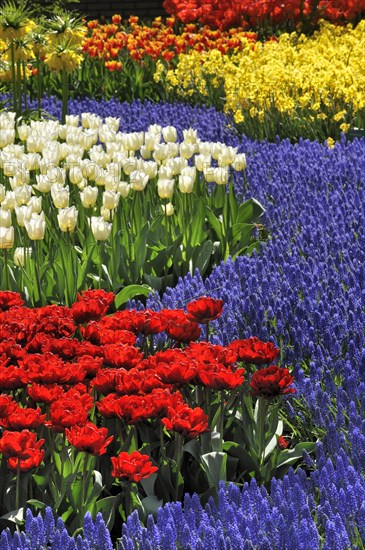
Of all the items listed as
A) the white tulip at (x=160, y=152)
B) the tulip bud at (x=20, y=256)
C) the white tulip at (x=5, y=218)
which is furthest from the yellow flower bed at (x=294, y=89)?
the white tulip at (x=5, y=218)

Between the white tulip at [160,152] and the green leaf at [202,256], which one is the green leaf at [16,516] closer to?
the green leaf at [202,256]

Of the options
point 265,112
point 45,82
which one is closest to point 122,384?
point 265,112

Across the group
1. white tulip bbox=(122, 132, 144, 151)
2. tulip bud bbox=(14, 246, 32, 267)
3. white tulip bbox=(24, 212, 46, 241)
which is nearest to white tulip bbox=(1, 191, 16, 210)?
tulip bud bbox=(14, 246, 32, 267)

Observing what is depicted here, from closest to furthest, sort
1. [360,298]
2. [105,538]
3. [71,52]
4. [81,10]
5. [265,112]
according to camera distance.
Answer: [105,538] < [360,298] < [71,52] < [265,112] < [81,10]

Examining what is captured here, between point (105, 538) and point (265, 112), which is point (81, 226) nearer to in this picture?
point (105, 538)

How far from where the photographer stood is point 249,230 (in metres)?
4.74

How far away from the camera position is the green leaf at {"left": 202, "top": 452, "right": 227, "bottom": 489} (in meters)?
2.45

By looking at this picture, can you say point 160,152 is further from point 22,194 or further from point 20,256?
point 20,256

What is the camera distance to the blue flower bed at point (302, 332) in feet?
6.67

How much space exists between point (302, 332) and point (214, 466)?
88cm

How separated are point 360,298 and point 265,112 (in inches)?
159

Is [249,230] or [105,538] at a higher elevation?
[105,538]

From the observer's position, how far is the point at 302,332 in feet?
10.6

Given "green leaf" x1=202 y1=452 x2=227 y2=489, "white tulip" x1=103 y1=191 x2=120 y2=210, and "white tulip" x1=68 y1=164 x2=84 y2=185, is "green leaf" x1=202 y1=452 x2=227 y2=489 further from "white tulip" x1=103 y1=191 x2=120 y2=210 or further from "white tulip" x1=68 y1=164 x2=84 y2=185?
"white tulip" x1=68 y1=164 x2=84 y2=185
